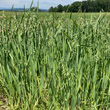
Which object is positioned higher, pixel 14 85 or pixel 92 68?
pixel 92 68

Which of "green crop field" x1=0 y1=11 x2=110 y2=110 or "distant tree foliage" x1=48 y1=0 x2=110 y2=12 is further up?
"distant tree foliage" x1=48 y1=0 x2=110 y2=12

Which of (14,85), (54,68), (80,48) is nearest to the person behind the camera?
(54,68)

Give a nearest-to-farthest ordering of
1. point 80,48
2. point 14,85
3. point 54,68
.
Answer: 1. point 54,68
2. point 80,48
3. point 14,85

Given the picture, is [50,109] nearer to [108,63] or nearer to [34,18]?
[108,63]

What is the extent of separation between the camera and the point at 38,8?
5.98ft

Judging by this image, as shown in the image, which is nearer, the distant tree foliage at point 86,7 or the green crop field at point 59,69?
the green crop field at point 59,69

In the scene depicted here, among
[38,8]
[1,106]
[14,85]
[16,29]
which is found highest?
[38,8]

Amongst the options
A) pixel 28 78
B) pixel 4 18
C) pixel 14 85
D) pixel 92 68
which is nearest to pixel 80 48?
pixel 92 68

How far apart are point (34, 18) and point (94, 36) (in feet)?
1.94

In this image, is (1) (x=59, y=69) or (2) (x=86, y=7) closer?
(1) (x=59, y=69)

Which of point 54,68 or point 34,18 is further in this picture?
point 34,18

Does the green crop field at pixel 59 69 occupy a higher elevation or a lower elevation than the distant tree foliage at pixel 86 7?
lower

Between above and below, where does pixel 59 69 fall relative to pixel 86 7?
below

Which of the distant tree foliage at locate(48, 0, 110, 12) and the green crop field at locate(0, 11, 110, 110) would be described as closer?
the green crop field at locate(0, 11, 110, 110)
